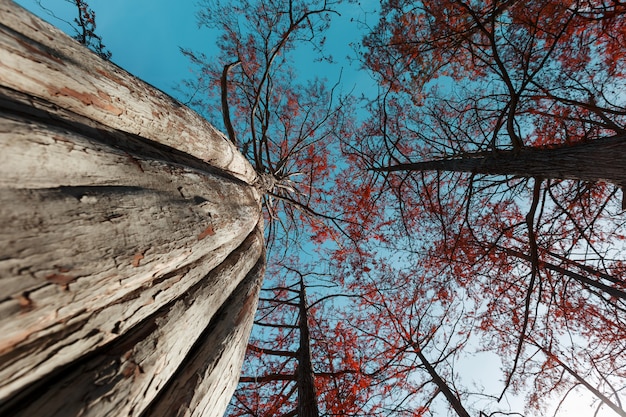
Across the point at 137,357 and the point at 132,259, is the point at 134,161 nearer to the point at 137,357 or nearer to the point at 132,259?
the point at 132,259

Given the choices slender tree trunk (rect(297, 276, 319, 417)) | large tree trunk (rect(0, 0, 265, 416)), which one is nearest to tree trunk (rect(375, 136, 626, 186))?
large tree trunk (rect(0, 0, 265, 416))

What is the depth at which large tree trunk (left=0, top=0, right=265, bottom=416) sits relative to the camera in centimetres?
73

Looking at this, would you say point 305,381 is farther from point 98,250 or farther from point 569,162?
point 569,162

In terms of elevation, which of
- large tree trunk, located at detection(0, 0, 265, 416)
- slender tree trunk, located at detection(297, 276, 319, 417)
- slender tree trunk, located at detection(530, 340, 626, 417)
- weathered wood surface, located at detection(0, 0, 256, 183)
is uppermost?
weathered wood surface, located at detection(0, 0, 256, 183)

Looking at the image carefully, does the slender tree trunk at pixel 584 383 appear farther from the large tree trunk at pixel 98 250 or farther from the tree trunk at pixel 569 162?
the large tree trunk at pixel 98 250

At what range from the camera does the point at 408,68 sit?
599cm

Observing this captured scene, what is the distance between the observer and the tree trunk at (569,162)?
2.80 meters

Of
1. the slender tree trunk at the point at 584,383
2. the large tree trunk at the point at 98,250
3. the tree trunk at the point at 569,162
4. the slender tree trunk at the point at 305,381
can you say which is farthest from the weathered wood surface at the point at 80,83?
the slender tree trunk at the point at 584,383

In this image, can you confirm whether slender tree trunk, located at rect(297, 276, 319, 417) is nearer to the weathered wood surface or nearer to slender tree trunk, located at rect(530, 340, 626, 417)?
the weathered wood surface

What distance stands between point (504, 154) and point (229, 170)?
3968 mm

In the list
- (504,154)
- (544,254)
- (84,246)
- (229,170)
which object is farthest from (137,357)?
(544,254)

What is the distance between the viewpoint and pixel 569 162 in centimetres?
311

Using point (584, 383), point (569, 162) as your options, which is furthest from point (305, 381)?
point (584, 383)

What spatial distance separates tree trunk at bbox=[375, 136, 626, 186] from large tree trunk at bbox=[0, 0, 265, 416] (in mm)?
3900
